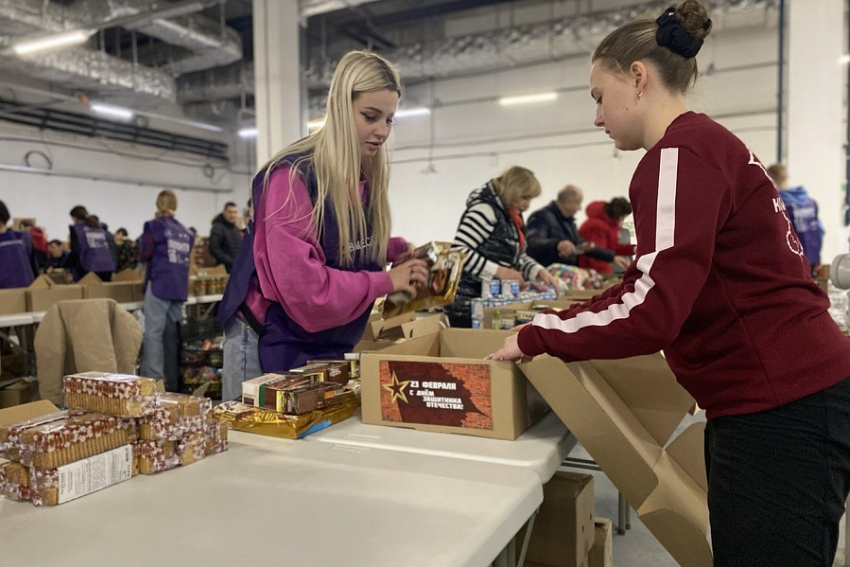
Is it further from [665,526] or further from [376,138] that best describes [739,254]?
[376,138]

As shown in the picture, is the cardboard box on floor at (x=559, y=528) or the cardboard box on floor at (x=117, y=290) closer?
the cardboard box on floor at (x=559, y=528)

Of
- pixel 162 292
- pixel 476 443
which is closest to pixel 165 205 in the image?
pixel 162 292

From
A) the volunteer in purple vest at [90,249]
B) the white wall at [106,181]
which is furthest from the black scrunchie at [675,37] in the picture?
the white wall at [106,181]

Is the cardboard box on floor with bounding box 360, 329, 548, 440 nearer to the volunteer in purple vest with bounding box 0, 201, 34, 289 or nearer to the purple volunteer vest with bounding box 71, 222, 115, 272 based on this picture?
the volunteer in purple vest with bounding box 0, 201, 34, 289

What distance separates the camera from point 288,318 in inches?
63.3

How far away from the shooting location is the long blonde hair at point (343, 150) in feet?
4.98

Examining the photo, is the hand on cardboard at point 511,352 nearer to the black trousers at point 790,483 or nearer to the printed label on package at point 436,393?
the printed label on package at point 436,393

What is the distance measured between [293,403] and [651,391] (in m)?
0.83

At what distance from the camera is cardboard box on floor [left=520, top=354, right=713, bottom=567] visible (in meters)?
1.16

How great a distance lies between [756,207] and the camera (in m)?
1.02

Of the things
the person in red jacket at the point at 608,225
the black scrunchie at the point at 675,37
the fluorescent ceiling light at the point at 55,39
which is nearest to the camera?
the black scrunchie at the point at 675,37

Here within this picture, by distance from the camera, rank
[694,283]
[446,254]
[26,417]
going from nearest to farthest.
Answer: [694,283], [26,417], [446,254]

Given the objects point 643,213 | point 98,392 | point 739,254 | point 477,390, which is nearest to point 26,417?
point 98,392

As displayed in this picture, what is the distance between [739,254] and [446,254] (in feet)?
2.82
